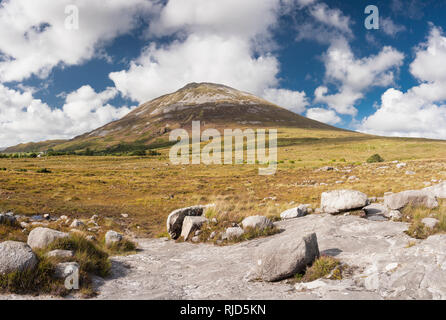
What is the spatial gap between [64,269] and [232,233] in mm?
7380

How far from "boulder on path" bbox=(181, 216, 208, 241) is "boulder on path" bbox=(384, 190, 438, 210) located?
9.76 metres

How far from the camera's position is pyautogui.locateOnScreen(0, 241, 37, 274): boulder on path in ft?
22.0

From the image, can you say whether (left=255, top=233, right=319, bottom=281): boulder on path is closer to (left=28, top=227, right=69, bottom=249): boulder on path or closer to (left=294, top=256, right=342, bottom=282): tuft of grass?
(left=294, top=256, right=342, bottom=282): tuft of grass

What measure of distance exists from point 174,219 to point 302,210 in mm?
7783

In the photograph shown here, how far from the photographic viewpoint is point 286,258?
779 centimetres

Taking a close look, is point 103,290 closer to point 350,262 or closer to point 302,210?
point 350,262

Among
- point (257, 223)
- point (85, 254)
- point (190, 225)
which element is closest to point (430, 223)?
point (257, 223)

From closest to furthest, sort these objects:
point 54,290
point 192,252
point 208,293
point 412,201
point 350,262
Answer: point 54,290, point 208,293, point 350,262, point 192,252, point 412,201

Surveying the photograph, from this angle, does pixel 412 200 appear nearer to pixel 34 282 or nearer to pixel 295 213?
pixel 295 213

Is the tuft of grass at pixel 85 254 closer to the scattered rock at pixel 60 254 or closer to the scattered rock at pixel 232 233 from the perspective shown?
the scattered rock at pixel 60 254

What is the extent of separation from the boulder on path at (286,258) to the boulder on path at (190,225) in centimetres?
669

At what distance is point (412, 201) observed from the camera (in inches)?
505
